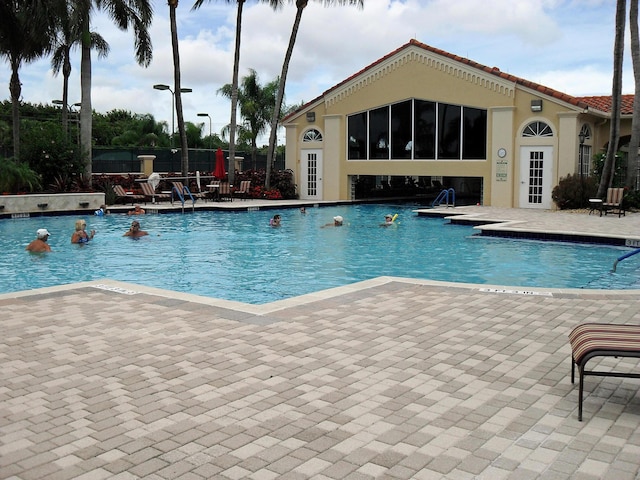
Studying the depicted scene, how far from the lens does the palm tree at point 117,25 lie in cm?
2576

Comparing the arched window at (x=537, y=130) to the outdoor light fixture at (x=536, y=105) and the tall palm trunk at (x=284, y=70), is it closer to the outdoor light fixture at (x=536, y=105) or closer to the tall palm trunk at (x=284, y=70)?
the outdoor light fixture at (x=536, y=105)

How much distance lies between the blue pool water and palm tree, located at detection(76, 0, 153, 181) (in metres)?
6.89

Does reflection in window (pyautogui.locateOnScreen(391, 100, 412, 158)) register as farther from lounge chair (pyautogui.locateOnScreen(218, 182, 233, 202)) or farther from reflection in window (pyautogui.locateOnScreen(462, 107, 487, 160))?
lounge chair (pyautogui.locateOnScreen(218, 182, 233, 202))

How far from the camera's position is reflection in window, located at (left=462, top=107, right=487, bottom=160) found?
26.2 m

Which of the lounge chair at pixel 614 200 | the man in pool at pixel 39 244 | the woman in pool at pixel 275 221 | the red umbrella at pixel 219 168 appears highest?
the red umbrella at pixel 219 168

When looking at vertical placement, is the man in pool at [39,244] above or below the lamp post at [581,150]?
below

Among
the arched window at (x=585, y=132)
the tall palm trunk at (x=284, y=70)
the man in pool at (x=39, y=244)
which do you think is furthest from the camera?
the tall palm trunk at (x=284, y=70)

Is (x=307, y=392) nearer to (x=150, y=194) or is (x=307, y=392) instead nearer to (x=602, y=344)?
(x=602, y=344)

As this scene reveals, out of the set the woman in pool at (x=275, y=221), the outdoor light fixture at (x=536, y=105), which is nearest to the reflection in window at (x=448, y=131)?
the outdoor light fixture at (x=536, y=105)

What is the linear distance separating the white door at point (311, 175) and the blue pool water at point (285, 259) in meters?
10.6

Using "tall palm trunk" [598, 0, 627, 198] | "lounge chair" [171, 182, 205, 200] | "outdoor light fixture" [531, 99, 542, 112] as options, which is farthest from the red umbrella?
"tall palm trunk" [598, 0, 627, 198]

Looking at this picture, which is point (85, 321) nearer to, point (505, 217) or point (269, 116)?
point (505, 217)

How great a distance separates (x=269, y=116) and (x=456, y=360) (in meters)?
45.0

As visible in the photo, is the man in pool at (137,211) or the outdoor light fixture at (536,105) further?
the outdoor light fixture at (536,105)
